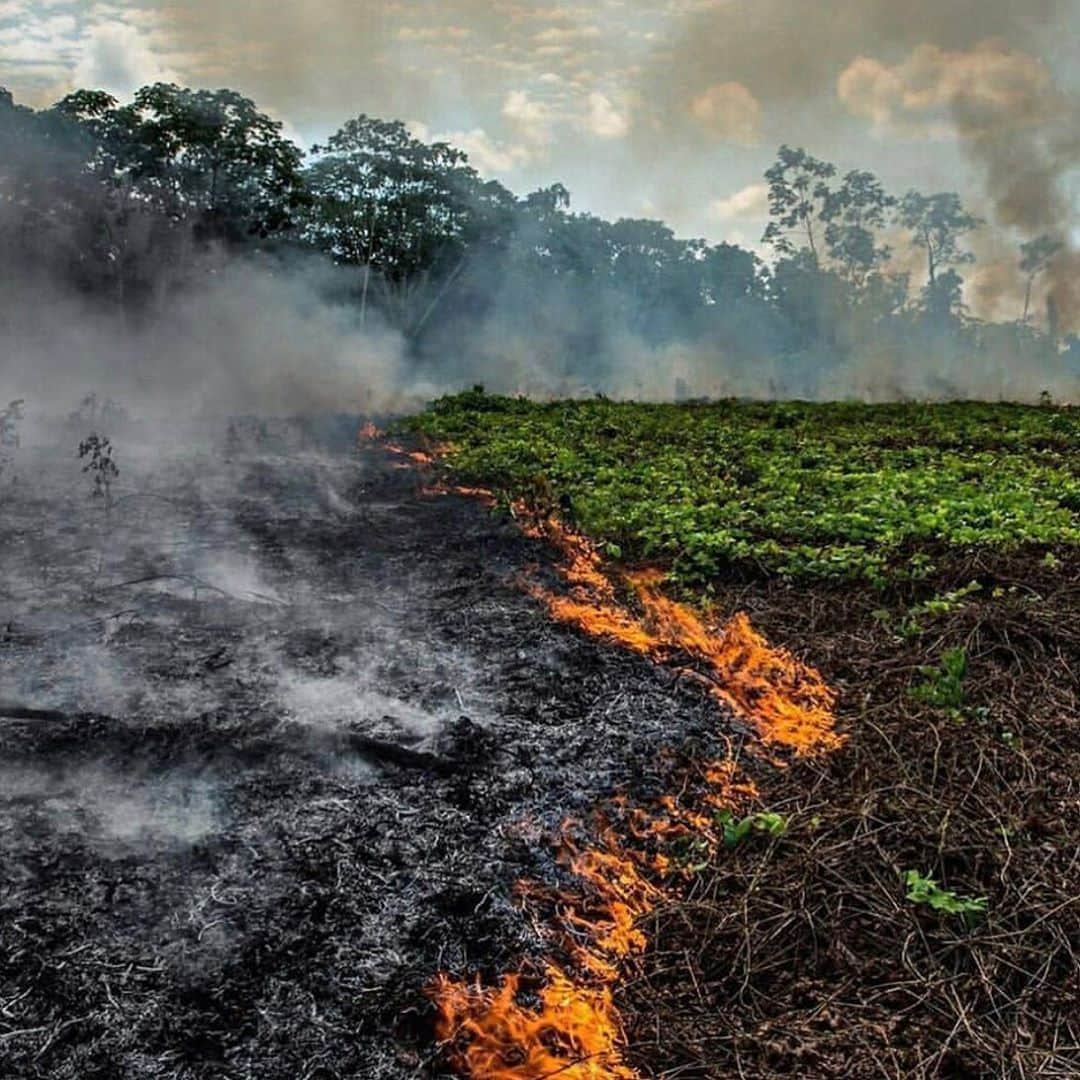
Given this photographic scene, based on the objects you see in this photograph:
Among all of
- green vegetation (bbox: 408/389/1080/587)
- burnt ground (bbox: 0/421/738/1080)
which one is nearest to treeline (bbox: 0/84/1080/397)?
green vegetation (bbox: 408/389/1080/587)

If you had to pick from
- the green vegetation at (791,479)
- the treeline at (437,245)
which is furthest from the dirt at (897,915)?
the treeline at (437,245)

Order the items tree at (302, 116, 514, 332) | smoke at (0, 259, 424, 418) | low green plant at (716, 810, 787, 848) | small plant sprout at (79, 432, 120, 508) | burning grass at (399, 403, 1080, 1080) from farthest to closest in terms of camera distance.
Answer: tree at (302, 116, 514, 332) → smoke at (0, 259, 424, 418) → small plant sprout at (79, 432, 120, 508) → low green plant at (716, 810, 787, 848) → burning grass at (399, 403, 1080, 1080)

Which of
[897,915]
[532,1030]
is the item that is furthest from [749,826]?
[532,1030]

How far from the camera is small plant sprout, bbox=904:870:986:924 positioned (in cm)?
302

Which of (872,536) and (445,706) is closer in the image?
(445,706)

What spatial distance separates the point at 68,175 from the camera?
20562 millimetres

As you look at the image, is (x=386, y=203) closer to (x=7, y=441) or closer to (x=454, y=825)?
(x=7, y=441)

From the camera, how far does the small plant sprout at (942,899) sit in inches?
119

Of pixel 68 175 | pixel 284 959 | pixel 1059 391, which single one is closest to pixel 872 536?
pixel 284 959

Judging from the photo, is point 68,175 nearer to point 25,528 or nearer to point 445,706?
point 25,528

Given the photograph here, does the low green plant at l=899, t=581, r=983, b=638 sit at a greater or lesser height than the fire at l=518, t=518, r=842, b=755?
greater

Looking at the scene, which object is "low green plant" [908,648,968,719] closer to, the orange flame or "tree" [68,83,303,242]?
the orange flame

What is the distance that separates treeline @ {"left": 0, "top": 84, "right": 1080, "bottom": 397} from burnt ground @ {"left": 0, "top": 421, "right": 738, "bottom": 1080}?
16.6m

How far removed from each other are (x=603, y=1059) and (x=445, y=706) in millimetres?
2219
